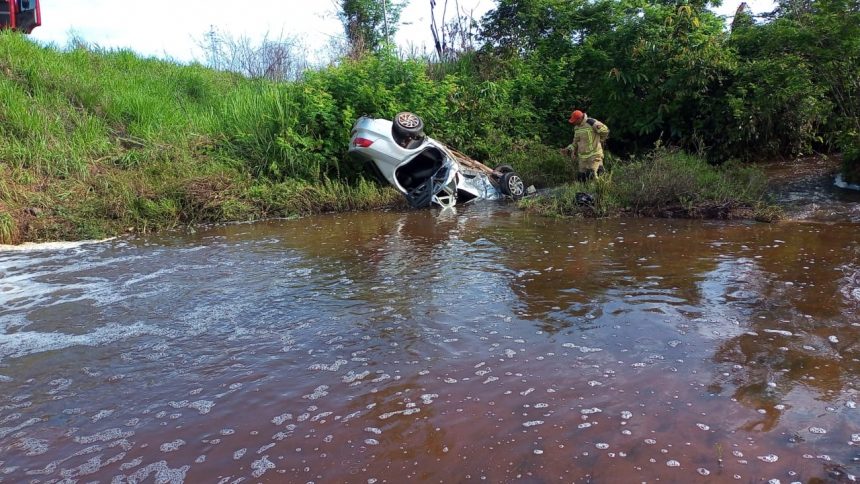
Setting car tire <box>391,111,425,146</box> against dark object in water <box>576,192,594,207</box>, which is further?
car tire <box>391,111,425,146</box>

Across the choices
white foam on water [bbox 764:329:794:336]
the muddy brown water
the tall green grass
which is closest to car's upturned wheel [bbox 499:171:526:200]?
the muddy brown water

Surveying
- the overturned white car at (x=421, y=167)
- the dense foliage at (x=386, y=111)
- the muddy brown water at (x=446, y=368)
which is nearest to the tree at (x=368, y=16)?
the dense foliage at (x=386, y=111)

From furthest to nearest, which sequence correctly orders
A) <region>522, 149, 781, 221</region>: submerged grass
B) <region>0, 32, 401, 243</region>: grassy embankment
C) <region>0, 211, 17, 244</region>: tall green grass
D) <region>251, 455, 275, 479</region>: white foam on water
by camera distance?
<region>0, 32, 401, 243</region>: grassy embankment
<region>522, 149, 781, 221</region>: submerged grass
<region>0, 211, 17, 244</region>: tall green grass
<region>251, 455, 275, 479</region>: white foam on water

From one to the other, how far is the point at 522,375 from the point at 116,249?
19.3 ft

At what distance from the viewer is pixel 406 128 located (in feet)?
29.6

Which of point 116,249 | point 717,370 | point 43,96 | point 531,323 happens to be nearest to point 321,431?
point 531,323

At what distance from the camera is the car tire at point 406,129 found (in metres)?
9.05

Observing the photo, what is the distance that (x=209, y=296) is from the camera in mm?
4801

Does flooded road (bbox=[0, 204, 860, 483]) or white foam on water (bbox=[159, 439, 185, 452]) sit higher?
flooded road (bbox=[0, 204, 860, 483])

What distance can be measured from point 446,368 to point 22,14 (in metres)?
15.9

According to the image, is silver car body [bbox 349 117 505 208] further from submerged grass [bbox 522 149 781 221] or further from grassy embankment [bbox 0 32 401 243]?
submerged grass [bbox 522 149 781 221]

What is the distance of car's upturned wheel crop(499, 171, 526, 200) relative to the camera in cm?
1040

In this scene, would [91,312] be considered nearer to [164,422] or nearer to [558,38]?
[164,422]

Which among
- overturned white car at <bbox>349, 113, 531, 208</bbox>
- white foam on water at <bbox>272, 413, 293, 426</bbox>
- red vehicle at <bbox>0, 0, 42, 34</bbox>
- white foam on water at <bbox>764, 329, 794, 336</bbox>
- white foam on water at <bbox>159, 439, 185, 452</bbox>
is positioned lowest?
white foam on water at <bbox>159, 439, 185, 452</bbox>
